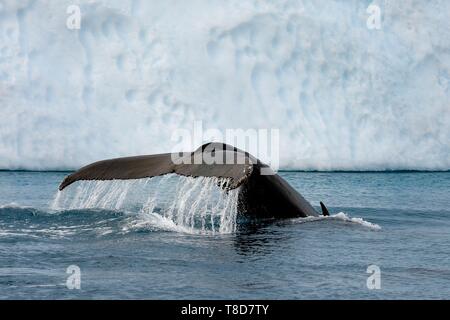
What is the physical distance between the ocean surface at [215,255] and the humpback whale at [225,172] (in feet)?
0.51

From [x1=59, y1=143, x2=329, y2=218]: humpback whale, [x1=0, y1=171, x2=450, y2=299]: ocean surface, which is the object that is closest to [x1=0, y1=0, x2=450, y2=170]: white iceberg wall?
[x1=0, y1=171, x2=450, y2=299]: ocean surface

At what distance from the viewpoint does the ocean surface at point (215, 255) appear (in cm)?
473

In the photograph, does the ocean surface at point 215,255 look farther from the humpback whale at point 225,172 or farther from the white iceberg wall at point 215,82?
the white iceberg wall at point 215,82

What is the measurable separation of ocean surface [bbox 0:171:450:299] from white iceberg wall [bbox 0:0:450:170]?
25.4ft

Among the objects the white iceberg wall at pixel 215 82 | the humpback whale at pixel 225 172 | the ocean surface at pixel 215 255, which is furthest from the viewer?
the white iceberg wall at pixel 215 82

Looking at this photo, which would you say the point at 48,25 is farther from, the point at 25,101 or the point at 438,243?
the point at 438,243

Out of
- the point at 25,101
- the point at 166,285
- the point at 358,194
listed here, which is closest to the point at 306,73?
the point at 358,194

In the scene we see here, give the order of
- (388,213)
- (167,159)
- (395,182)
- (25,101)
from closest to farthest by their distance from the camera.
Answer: (167,159), (388,213), (395,182), (25,101)

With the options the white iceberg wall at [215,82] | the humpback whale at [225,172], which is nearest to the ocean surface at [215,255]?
the humpback whale at [225,172]

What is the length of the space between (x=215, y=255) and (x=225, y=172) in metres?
0.66

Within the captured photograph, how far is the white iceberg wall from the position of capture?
1719 centimetres

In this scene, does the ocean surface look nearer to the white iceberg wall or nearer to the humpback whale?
the humpback whale

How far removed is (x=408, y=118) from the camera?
17875 mm
